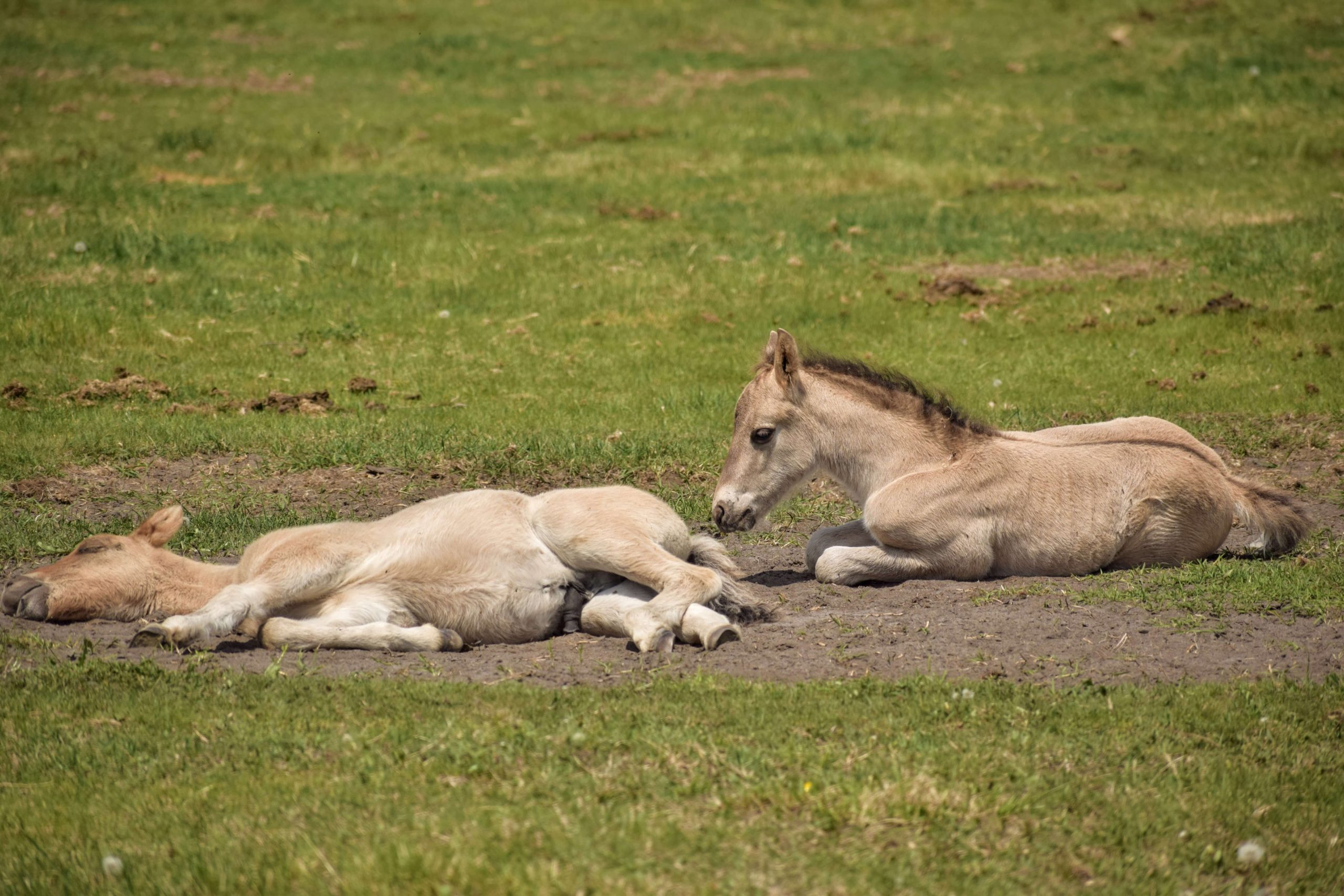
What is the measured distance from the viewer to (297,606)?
7.98m

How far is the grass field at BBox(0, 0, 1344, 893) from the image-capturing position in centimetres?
536

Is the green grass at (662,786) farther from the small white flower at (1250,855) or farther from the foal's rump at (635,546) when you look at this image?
the foal's rump at (635,546)

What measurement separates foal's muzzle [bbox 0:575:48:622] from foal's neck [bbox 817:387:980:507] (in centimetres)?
510

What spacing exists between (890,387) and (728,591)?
239 cm

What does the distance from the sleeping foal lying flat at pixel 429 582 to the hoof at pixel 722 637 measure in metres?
0.01

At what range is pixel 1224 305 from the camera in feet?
53.3

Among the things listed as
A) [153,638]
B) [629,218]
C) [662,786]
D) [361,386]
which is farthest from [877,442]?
[629,218]

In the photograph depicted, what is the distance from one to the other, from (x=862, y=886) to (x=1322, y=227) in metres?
16.8

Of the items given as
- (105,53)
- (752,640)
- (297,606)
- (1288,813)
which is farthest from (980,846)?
(105,53)

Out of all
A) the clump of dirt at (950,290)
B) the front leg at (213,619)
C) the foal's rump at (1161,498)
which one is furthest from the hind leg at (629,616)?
the clump of dirt at (950,290)

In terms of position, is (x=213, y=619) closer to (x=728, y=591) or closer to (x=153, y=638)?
(x=153, y=638)

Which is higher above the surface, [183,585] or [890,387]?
[890,387]

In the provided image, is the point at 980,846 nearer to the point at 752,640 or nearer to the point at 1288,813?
the point at 1288,813

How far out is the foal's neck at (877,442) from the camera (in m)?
9.38
